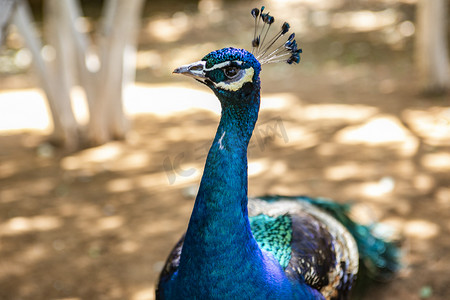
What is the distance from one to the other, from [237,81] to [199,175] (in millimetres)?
2456

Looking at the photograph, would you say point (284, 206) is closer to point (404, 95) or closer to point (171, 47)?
point (404, 95)

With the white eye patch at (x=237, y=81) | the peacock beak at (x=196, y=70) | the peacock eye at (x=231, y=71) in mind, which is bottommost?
the white eye patch at (x=237, y=81)

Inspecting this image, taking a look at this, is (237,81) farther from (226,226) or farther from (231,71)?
(226,226)

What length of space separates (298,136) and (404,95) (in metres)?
1.38

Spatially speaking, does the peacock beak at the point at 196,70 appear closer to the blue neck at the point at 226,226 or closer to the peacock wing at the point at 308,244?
the blue neck at the point at 226,226

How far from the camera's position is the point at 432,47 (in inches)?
183

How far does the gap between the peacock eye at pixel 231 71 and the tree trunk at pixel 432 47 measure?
3905 millimetres

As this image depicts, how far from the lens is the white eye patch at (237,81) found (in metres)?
1.31

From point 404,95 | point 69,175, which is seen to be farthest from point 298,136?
point 69,175

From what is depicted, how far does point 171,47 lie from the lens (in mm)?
7262

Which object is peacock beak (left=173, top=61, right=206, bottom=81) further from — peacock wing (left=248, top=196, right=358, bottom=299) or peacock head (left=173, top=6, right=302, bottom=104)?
peacock wing (left=248, top=196, right=358, bottom=299)

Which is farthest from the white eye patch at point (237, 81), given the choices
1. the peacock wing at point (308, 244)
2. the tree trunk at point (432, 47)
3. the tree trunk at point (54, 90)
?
the tree trunk at point (432, 47)

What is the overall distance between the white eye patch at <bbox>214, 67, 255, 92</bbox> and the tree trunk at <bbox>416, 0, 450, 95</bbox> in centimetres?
388

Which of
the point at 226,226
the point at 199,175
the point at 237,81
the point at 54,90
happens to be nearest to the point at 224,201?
the point at 226,226
